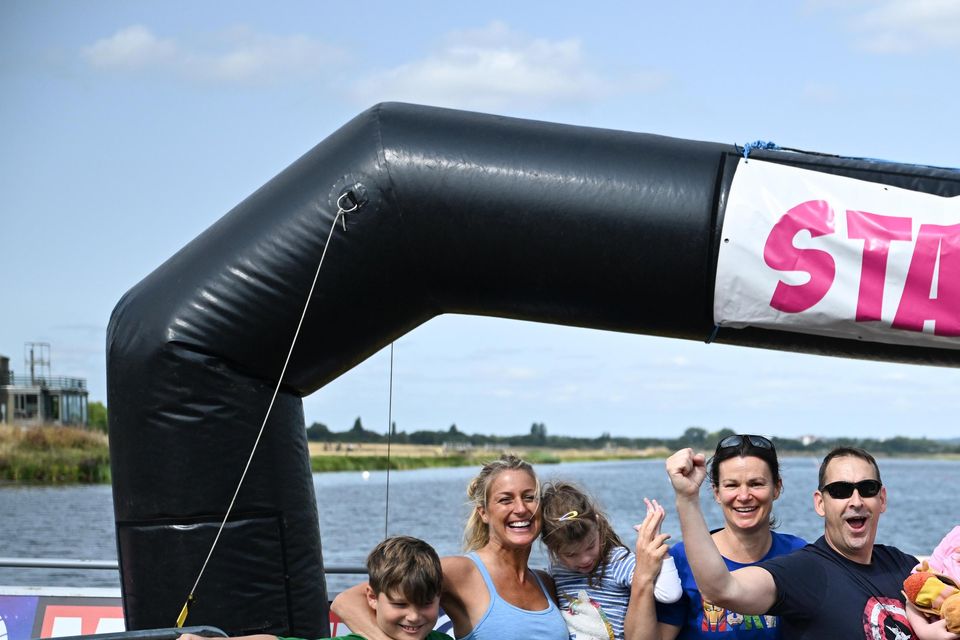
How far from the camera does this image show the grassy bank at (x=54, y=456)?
1761 inches

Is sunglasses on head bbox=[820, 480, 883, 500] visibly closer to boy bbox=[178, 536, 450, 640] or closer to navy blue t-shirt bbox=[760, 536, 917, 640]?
navy blue t-shirt bbox=[760, 536, 917, 640]

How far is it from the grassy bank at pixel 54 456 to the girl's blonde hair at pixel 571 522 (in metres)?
42.4

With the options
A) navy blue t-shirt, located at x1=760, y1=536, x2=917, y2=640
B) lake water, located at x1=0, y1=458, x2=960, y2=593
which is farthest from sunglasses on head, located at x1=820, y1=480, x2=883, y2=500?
lake water, located at x1=0, y1=458, x2=960, y2=593

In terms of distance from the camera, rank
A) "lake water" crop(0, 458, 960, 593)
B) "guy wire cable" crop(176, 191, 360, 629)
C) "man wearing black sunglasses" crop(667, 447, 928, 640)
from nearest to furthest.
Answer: "man wearing black sunglasses" crop(667, 447, 928, 640), "guy wire cable" crop(176, 191, 360, 629), "lake water" crop(0, 458, 960, 593)

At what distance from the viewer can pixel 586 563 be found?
12.5 feet

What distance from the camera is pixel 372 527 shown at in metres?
32.2

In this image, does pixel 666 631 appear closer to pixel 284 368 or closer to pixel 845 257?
pixel 845 257

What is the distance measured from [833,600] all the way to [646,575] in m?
0.55

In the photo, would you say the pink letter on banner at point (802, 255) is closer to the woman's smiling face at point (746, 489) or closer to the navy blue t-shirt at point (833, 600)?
the woman's smiling face at point (746, 489)

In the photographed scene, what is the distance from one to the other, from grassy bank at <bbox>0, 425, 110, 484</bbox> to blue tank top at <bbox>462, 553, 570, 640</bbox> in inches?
1673

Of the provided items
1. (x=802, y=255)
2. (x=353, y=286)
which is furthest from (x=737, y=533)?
(x=353, y=286)

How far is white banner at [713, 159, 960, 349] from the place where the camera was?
4020mm

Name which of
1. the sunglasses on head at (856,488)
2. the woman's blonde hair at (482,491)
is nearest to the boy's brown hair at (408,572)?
the woman's blonde hair at (482,491)

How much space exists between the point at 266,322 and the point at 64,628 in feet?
8.30
